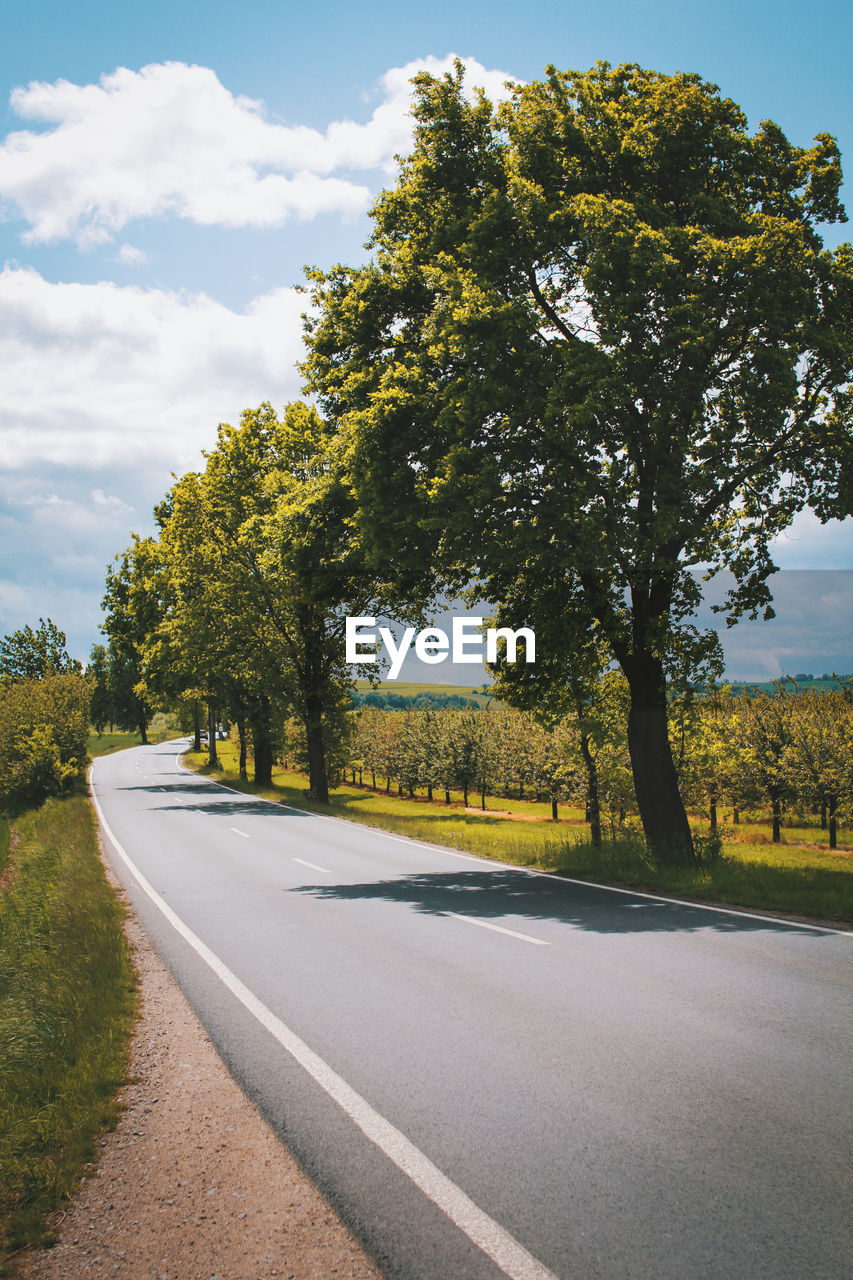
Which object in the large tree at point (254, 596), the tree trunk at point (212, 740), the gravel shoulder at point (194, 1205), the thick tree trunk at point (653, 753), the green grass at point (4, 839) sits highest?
the large tree at point (254, 596)

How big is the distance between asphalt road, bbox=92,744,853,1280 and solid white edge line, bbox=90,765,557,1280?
0.01m

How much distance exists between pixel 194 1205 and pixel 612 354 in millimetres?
11181

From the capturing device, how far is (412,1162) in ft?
12.9

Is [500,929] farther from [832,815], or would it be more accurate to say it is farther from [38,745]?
[38,745]

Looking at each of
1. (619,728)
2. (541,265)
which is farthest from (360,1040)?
(619,728)

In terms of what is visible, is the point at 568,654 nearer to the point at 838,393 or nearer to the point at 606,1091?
the point at 838,393

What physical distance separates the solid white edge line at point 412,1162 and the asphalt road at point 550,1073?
1 cm

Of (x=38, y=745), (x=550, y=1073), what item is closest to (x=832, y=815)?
(x=550, y=1073)

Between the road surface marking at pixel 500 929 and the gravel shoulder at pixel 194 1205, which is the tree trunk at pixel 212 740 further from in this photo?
the gravel shoulder at pixel 194 1205

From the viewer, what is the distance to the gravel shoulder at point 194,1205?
322 cm

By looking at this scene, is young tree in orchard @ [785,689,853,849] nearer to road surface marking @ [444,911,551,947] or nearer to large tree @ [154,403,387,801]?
large tree @ [154,403,387,801]

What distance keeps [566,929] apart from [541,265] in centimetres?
1041

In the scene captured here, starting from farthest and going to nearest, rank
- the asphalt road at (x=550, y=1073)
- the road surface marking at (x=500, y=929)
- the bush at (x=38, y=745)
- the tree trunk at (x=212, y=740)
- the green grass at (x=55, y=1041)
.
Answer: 1. the tree trunk at (x=212, y=740)
2. the bush at (x=38, y=745)
3. the road surface marking at (x=500, y=929)
4. the green grass at (x=55, y=1041)
5. the asphalt road at (x=550, y=1073)

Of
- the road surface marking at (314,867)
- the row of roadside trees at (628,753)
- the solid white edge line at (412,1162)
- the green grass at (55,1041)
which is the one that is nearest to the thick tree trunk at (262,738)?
the row of roadside trees at (628,753)
